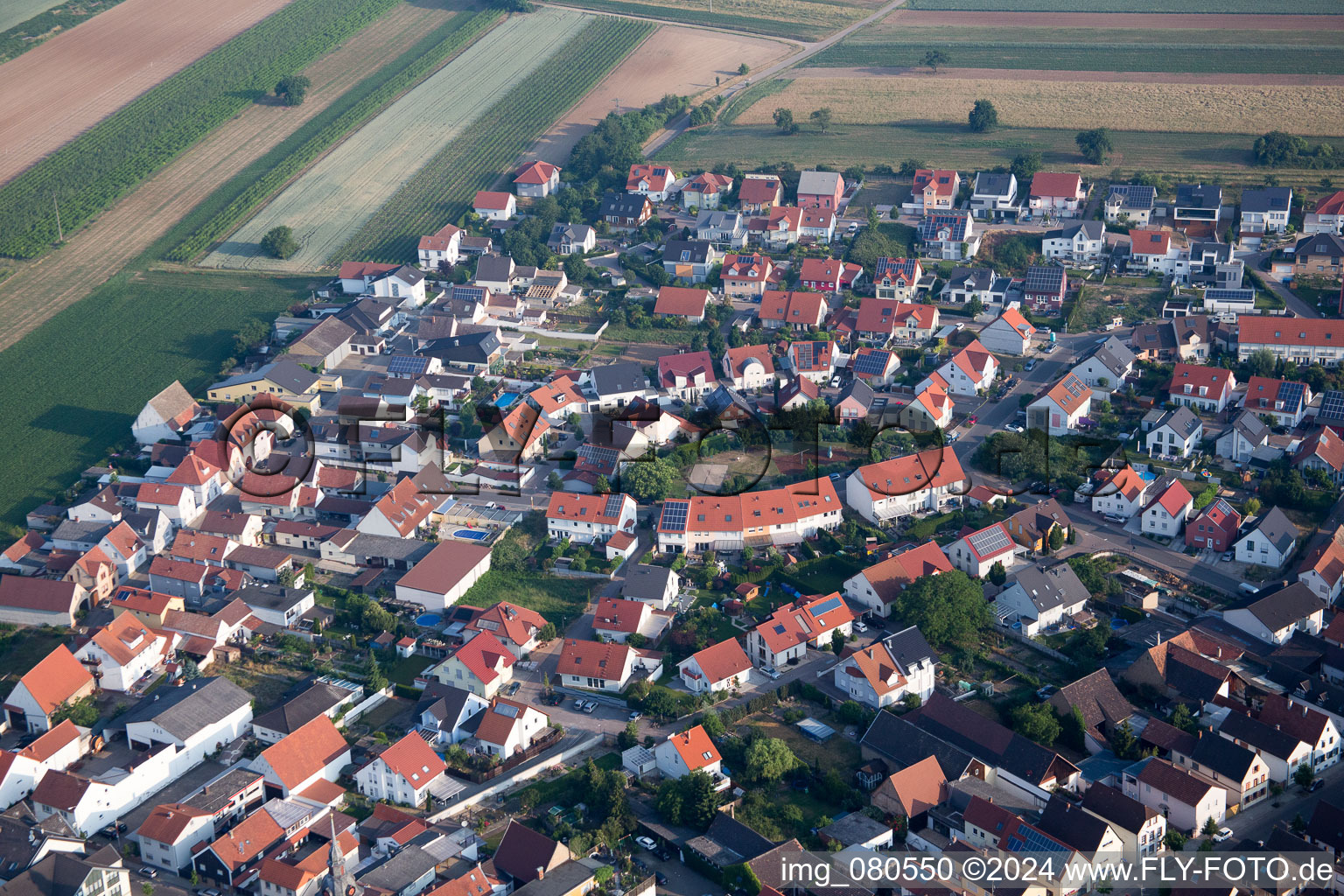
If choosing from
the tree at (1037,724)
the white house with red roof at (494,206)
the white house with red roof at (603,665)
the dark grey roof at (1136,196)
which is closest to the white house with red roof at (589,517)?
the white house with red roof at (603,665)

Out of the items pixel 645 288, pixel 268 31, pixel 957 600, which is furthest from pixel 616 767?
pixel 268 31

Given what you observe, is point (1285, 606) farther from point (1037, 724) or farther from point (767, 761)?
point (767, 761)

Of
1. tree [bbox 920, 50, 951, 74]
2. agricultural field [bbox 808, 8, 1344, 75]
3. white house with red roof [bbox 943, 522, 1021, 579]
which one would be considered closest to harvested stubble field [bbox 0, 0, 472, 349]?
agricultural field [bbox 808, 8, 1344, 75]

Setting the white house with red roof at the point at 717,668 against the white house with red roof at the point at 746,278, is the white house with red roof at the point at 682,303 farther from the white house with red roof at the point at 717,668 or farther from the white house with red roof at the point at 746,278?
the white house with red roof at the point at 717,668

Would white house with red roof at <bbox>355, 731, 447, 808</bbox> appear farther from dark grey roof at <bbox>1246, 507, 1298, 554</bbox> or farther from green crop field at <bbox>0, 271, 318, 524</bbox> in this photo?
dark grey roof at <bbox>1246, 507, 1298, 554</bbox>

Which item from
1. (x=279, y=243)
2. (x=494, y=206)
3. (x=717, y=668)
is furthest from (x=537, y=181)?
(x=717, y=668)
